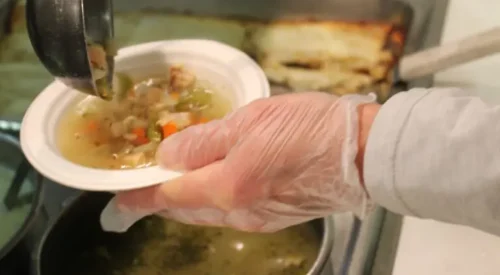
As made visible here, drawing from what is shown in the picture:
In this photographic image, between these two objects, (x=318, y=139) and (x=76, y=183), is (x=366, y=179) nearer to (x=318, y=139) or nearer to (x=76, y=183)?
(x=318, y=139)

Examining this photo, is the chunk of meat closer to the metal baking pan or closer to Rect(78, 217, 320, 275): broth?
Rect(78, 217, 320, 275): broth

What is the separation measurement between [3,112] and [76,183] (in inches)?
16.6

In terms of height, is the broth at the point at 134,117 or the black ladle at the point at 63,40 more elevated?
the black ladle at the point at 63,40

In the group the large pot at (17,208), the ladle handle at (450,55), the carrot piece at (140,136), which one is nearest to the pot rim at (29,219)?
the large pot at (17,208)

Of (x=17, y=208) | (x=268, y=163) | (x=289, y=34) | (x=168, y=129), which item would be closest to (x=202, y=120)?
(x=168, y=129)

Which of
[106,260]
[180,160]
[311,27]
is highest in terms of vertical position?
[180,160]

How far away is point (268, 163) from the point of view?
0.59 meters

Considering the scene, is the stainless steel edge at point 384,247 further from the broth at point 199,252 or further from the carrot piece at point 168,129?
the carrot piece at point 168,129

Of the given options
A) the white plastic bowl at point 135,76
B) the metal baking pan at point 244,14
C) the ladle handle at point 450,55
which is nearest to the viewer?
the white plastic bowl at point 135,76

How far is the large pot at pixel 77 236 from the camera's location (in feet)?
2.32

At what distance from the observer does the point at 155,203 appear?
2.05ft

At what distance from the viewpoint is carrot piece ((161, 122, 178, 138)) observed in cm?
70

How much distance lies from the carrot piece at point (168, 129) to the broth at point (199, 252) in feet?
0.54

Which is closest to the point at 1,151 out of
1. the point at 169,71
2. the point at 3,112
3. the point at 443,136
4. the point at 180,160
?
the point at 3,112
